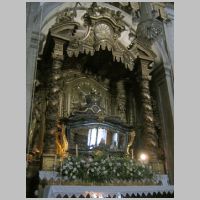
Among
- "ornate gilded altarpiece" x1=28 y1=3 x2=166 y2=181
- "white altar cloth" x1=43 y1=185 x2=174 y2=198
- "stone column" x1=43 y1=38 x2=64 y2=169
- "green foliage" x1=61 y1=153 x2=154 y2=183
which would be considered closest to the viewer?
"white altar cloth" x1=43 y1=185 x2=174 y2=198

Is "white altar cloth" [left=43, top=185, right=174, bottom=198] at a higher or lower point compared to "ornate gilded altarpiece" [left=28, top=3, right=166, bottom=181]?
lower

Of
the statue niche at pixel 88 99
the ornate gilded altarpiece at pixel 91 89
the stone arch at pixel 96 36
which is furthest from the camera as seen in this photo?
the statue niche at pixel 88 99

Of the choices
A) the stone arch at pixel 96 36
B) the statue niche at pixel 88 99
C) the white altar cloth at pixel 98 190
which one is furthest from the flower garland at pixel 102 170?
the stone arch at pixel 96 36

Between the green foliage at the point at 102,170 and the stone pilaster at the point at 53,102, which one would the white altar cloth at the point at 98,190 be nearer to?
the green foliage at the point at 102,170

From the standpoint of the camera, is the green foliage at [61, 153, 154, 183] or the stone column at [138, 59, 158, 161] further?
the stone column at [138, 59, 158, 161]

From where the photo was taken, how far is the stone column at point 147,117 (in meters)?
6.93

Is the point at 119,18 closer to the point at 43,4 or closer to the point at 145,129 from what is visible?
the point at 43,4

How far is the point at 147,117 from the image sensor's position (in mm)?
7262

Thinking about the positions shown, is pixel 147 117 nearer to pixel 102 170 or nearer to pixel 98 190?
pixel 102 170

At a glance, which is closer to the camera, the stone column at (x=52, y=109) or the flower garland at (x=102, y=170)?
the flower garland at (x=102, y=170)

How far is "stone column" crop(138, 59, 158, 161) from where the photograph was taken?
6.93 m

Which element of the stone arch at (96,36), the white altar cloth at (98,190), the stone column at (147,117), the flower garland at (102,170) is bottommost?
the white altar cloth at (98,190)

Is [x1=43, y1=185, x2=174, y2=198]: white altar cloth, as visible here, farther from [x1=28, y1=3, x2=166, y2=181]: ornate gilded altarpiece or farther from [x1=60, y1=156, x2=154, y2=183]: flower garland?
[x1=28, y1=3, x2=166, y2=181]: ornate gilded altarpiece

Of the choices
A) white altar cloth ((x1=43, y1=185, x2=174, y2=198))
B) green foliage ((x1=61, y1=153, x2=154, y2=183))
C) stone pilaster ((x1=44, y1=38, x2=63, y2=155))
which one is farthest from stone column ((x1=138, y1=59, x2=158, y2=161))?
stone pilaster ((x1=44, y1=38, x2=63, y2=155))
